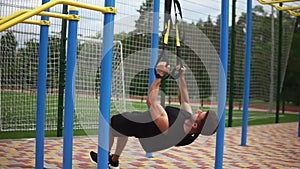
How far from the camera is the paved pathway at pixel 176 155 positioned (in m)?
4.54

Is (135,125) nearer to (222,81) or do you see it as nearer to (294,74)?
(222,81)

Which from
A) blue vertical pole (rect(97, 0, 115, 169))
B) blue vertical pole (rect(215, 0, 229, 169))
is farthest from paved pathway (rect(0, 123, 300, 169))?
blue vertical pole (rect(97, 0, 115, 169))

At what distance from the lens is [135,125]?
11.4ft

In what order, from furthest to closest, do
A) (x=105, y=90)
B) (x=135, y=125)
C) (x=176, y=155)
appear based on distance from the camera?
(x=176, y=155), (x=135, y=125), (x=105, y=90)

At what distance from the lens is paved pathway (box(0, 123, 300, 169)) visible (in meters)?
4.54

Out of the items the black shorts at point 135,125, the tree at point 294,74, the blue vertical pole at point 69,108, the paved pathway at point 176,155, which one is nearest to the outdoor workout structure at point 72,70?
the blue vertical pole at point 69,108

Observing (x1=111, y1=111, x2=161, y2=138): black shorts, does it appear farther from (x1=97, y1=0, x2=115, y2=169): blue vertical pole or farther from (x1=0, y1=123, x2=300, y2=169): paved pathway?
(x1=0, y1=123, x2=300, y2=169): paved pathway

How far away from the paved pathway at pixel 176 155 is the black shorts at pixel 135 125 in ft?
3.30

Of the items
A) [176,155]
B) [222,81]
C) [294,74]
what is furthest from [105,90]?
[294,74]

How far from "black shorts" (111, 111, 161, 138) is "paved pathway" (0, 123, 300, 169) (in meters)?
1.01

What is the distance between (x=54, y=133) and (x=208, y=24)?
4996mm

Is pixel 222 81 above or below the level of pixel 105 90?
above

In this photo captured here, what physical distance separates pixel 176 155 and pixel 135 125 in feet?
6.51

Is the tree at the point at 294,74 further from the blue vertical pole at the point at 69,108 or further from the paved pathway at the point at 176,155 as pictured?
the blue vertical pole at the point at 69,108
